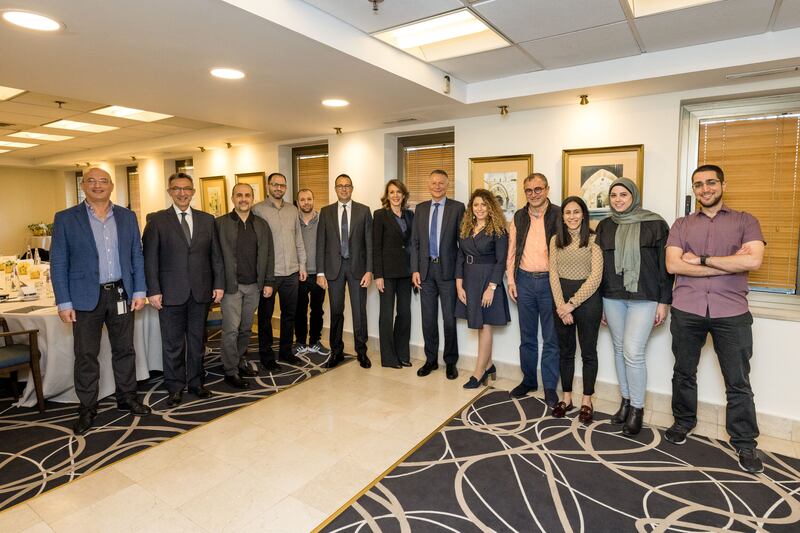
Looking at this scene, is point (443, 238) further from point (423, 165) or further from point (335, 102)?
point (335, 102)

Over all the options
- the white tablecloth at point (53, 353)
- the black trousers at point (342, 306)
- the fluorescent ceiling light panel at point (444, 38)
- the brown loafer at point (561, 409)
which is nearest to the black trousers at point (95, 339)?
the white tablecloth at point (53, 353)

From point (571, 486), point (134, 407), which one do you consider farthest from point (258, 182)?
point (571, 486)

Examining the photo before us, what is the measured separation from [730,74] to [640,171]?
2.60 feet

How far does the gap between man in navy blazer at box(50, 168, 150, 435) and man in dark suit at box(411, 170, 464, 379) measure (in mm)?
2214

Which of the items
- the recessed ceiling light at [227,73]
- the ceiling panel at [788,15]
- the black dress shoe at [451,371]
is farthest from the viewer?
the black dress shoe at [451,371]

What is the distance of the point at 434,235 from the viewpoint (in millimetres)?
4117

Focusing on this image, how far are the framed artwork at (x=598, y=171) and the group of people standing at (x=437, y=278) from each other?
0.42 m

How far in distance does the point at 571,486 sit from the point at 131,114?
5.55 meters

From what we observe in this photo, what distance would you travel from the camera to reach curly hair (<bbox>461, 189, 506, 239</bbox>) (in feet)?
12.4

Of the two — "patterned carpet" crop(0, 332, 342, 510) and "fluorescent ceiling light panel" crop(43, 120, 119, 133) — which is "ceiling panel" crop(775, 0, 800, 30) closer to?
"patterned carpet" crop(0, 332, 342, 510)

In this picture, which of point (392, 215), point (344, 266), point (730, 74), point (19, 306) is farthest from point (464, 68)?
point (19, 306)

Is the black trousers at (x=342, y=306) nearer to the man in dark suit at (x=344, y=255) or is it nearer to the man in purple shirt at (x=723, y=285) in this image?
the man in dark suit at (x=344, y=255)

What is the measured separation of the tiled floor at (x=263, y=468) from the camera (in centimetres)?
225

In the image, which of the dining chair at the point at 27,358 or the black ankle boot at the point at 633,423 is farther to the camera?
the dining chair at the point at 27,358
